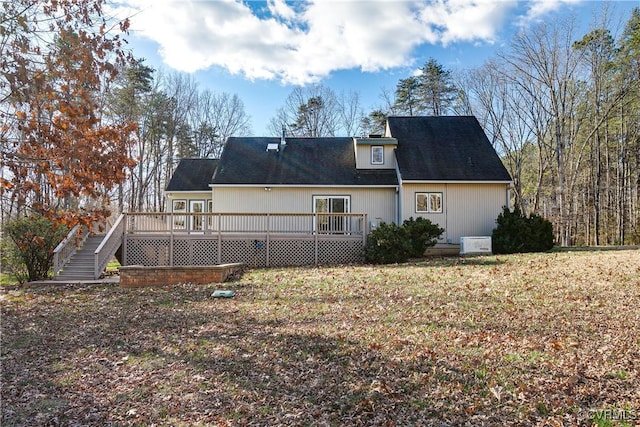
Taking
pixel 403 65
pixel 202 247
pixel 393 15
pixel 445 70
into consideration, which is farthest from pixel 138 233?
pixel 445 70

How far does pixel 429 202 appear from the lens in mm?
16547

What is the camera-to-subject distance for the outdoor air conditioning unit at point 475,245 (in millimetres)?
15344

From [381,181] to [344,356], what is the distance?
12967mm

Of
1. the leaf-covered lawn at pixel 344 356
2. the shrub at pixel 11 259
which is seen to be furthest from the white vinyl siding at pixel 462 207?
the shrub at pixel 11 259

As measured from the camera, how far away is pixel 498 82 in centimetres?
2611

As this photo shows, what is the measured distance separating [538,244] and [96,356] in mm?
15394

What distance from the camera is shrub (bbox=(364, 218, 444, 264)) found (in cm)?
1373

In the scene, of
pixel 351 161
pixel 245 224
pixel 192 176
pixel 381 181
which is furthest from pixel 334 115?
pixel 245 224

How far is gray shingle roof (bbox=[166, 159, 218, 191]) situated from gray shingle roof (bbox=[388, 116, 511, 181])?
9.89 metres

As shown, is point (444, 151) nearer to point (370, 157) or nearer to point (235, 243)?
point (370, 157)

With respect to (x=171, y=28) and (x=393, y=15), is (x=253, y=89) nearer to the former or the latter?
(x=393, y=15)

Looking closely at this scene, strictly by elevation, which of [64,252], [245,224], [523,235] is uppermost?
[245,224]

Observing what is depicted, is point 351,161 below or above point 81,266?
above

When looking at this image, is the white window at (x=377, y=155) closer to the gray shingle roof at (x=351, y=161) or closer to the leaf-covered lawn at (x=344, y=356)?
the gray shingle roof at (x=351, y=161)
